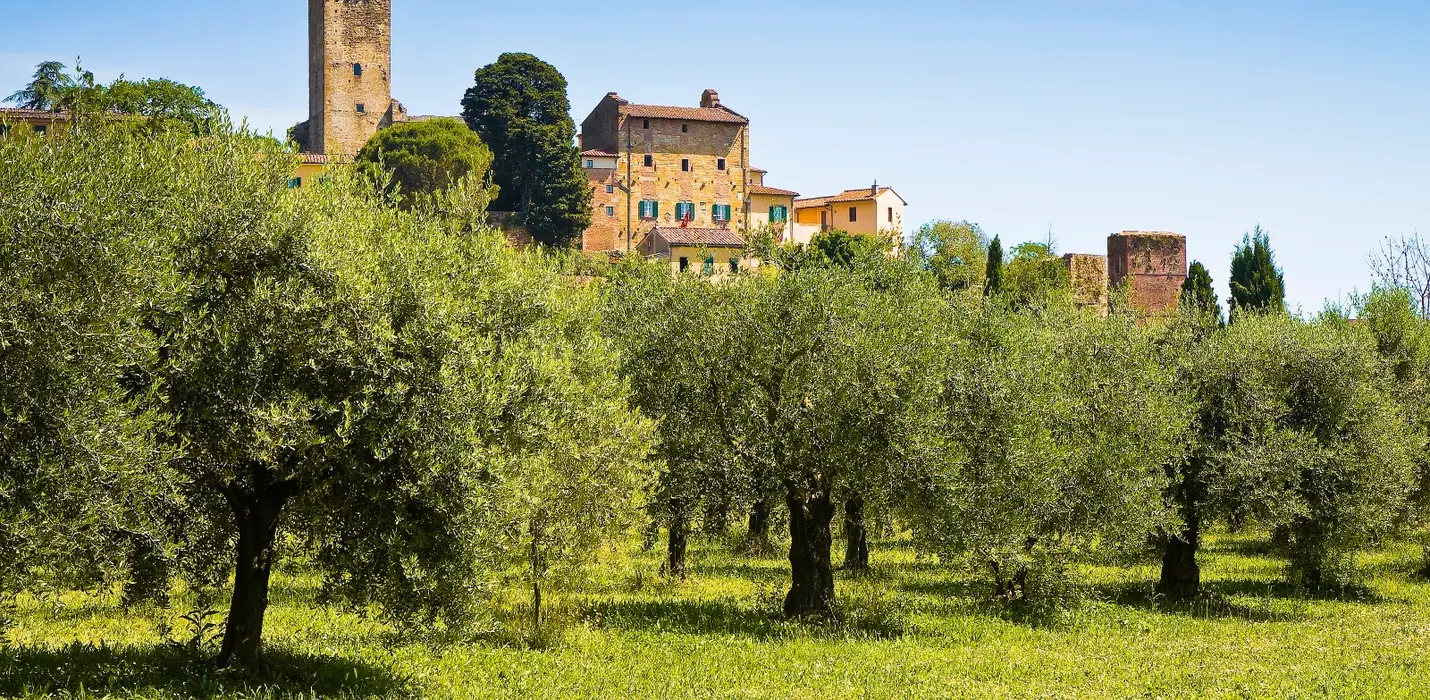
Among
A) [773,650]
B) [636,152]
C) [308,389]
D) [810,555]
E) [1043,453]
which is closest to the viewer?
[308,389]

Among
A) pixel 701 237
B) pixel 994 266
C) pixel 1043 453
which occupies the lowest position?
pixel 1043 453

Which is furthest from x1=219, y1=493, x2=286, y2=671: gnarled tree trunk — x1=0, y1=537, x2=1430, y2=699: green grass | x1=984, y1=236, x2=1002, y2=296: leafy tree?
x1=984, y1=236, x2=1002, y2=296: leafy tree

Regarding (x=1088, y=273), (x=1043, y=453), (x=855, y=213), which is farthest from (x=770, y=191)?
(x=1043, y=453)

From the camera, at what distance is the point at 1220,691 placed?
19.1 m

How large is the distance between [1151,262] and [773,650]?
74.6 meters

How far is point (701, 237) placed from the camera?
92.0 meters

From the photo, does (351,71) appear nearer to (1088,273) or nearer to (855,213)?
(855,213)

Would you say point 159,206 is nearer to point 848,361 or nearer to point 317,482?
point 317,482

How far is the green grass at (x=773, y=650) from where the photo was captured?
16.3 metres

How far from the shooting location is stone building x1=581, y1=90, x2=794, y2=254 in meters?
98.3

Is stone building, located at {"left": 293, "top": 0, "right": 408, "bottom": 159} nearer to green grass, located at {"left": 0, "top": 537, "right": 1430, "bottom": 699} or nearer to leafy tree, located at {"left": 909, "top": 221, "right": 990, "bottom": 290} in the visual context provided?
leafy tree, located at {"left": 909, "top": 221, "right": 990, "bottom": 290}

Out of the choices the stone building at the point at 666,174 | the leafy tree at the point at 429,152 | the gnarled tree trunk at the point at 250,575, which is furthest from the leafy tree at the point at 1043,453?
the stone building at the point at 666,174

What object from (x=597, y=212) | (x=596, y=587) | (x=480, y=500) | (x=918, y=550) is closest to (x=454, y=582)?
(x=480, y=500)

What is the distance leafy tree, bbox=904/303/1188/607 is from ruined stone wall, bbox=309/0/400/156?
271 feet
